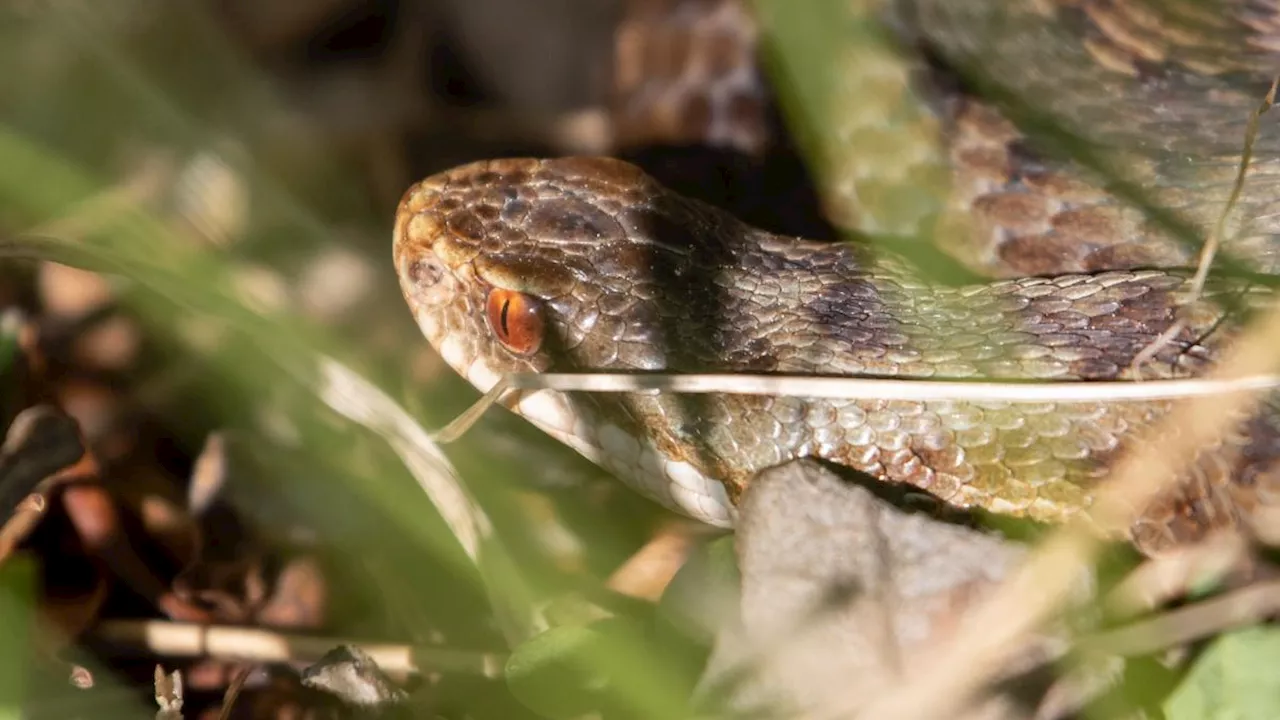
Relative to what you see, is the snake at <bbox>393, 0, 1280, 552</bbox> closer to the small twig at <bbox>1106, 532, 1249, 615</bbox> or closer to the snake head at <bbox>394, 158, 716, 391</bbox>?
the snake head at <bbox>394, 158, 716, 391</bbox>

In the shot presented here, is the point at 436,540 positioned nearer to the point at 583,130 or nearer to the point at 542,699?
the point at 542,699

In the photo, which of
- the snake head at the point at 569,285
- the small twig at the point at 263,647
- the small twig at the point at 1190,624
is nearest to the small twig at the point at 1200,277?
the small twig at the point at 1190,624

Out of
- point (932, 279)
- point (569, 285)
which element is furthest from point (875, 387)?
point (569, 285)

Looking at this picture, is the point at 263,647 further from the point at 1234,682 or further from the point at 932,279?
the point at 1234,682

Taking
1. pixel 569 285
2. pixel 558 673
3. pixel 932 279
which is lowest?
pixel 558 673

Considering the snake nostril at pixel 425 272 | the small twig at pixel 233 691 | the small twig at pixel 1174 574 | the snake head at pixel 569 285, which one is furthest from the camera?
the snake nostril at pixel 425 272

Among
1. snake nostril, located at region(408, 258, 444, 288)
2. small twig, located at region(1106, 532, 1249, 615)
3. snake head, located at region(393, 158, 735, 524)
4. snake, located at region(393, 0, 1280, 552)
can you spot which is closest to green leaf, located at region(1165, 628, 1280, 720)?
small twig, located at region(1106, 532, 1249, 615)

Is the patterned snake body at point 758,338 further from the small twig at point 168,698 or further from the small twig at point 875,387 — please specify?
the small twig at point 168,698
